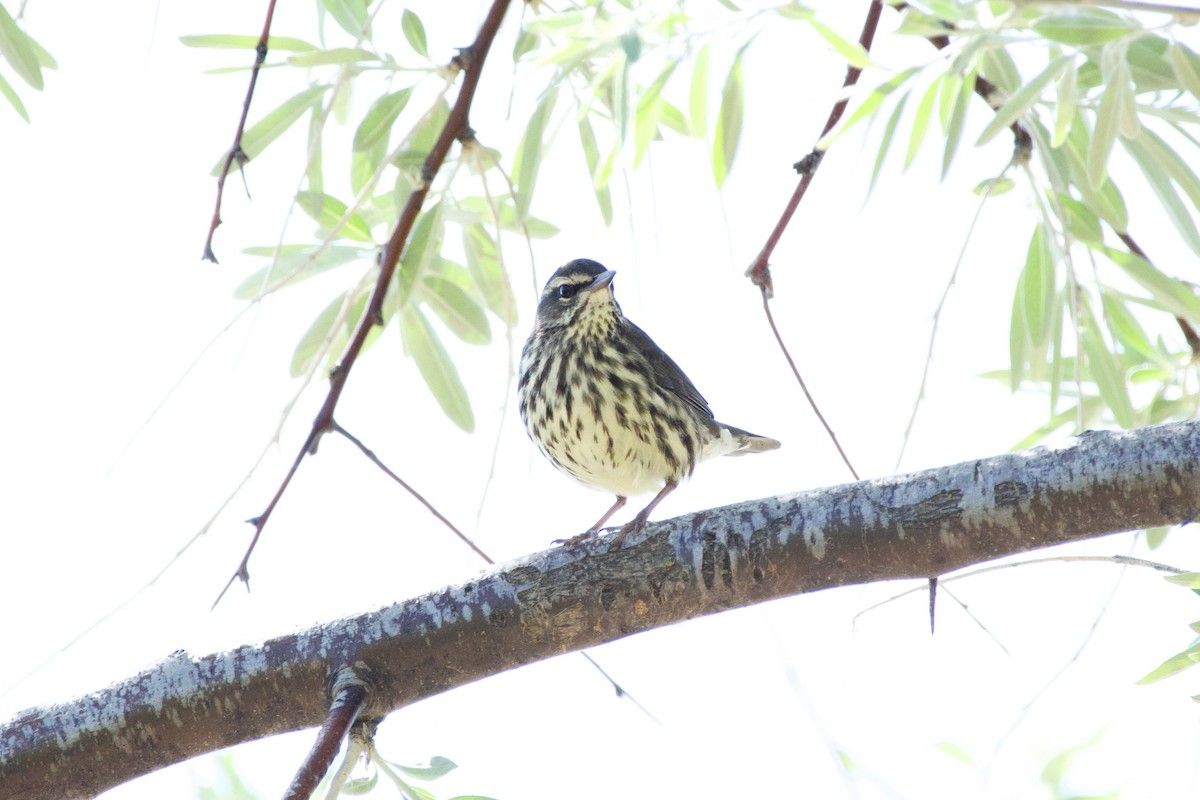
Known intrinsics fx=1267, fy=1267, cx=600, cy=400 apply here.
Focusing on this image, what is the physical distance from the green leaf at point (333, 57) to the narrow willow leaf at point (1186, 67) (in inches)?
78.8

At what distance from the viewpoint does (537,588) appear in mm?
3051

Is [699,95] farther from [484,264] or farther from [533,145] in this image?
[484,264]

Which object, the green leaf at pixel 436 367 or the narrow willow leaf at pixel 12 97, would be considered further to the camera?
the green leaf at pixel 436 367

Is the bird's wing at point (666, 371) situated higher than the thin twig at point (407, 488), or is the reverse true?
the bird's wing at point (666, 371)

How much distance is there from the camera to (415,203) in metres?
3.37

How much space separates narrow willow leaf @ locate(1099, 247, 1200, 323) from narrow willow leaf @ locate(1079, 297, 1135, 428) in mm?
191

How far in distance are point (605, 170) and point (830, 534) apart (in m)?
0.98

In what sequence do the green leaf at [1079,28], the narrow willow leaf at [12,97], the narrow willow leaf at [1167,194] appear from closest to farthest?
the green leaf at [1079,28]
the narrow willow leaf at [1167,194]
the narrow willow leaf at [12,97]

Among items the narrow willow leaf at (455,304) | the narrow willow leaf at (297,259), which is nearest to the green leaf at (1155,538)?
the narrow willow leaf at (455,304)

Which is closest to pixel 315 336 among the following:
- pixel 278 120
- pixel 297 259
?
pixel 297 259

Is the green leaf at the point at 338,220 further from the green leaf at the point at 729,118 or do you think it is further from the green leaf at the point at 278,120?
the green leaf at the point at 729,118

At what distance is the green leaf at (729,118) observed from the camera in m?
3.07

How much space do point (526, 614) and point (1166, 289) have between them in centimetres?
184

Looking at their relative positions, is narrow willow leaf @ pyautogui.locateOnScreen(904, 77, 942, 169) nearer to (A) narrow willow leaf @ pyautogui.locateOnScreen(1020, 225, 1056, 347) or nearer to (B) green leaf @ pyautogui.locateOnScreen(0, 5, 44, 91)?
(A) narrow willow leaf @ pyautogui.locateOnScreen(1020, 225, 1056, 347)
